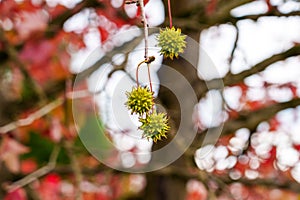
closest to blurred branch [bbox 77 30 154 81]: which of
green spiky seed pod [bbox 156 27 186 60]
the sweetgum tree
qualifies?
the sweetgum tree

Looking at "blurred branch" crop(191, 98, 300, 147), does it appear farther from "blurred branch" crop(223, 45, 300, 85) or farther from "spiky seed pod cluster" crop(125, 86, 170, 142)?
"spiky seed pod cluster" crop(125, 86, 170, 142)

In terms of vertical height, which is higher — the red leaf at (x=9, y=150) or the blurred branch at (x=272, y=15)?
the blurred branch at (x=272, y=15)

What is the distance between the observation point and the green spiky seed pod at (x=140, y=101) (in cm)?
79

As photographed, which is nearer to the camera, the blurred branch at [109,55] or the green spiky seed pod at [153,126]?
the green spiky seed pod at [153,126]

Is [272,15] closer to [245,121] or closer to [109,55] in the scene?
[109,55]

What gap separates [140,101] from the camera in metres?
0.80

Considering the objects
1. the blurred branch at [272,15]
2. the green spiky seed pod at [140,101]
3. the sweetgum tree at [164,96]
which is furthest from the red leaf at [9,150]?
the green spiky seed pod at [140,101]

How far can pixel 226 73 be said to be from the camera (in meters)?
2.02

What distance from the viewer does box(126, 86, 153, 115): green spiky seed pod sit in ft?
2.61

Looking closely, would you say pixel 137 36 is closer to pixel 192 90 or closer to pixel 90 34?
pixel 192 90

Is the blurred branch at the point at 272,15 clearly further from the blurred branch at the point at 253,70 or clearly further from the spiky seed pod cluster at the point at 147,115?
the spiky seed pod cluster at the point at 147,115

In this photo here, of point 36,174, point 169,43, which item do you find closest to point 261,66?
point 36,174

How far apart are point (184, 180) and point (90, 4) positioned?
770mm

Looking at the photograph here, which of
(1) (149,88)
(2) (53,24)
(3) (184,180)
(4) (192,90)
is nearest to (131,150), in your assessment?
(3) (184,180)
